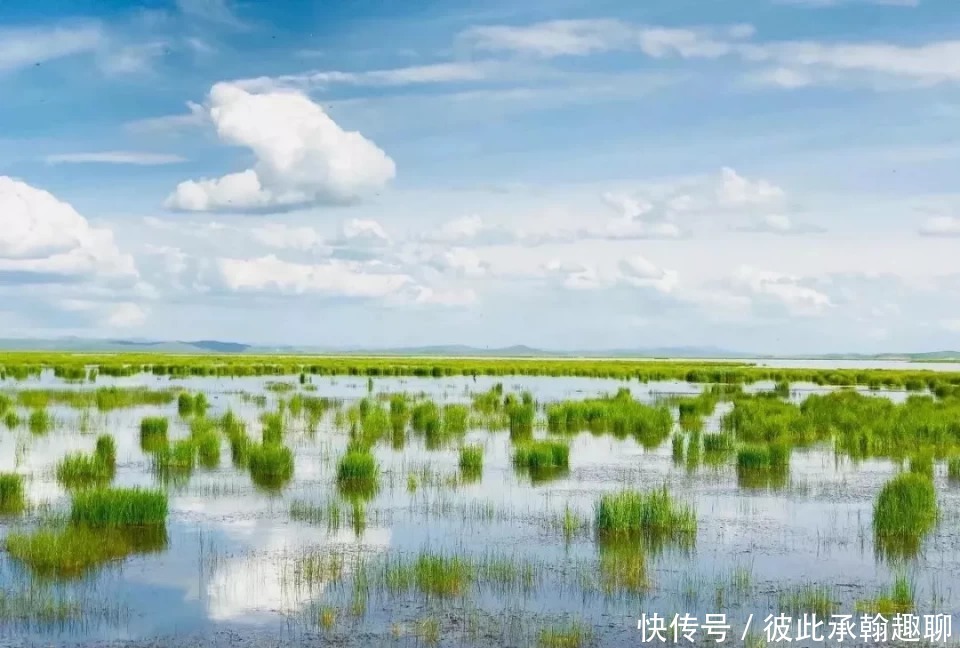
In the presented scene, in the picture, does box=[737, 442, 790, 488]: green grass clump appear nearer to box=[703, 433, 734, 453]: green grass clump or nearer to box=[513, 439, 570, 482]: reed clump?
box=[703, 433, 734, 453]: green grass clump

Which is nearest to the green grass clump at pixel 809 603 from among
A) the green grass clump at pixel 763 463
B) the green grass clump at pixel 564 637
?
the green grass clump at pixel 564 637

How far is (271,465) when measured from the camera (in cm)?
2169

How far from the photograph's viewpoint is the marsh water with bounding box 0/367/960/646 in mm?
11336

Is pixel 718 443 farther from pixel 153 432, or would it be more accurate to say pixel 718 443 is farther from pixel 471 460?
pixel 153 432

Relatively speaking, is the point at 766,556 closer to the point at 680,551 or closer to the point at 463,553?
the point at 680,551

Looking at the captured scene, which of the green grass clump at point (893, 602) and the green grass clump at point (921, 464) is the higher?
the green grass clump at point (921, 464)

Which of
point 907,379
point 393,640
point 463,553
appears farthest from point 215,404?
point 907,379

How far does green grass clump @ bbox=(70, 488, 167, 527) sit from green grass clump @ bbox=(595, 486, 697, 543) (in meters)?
7.21

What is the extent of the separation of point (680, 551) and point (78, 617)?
840 centimetres

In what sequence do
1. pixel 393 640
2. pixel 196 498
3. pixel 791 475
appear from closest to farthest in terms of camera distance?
→ pixel 393 640
pixel 196 498
pixel 791 475

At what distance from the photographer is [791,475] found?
22.5m

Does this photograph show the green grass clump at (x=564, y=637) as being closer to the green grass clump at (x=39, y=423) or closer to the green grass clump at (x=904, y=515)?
the green grass clump at (x=904, y=515)

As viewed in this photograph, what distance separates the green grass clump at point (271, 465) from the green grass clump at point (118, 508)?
4.66m

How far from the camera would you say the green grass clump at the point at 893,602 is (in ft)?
39.4
